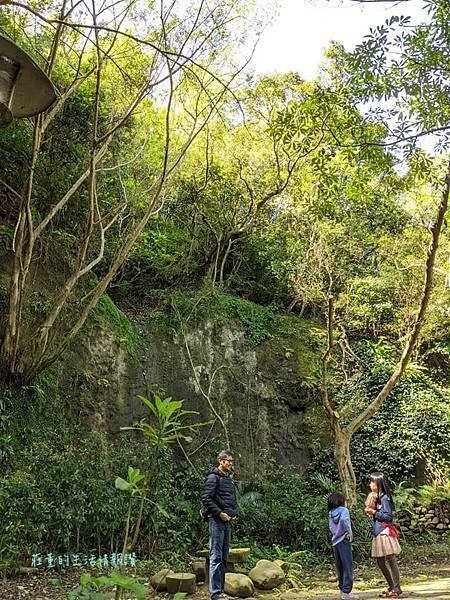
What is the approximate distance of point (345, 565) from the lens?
6.00 meters

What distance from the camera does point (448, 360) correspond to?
13594 mm

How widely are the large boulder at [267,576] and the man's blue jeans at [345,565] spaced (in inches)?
46.3

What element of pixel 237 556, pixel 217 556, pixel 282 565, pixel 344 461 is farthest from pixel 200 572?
pixel 344 461

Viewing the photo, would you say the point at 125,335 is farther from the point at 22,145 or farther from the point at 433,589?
the point at 433,589

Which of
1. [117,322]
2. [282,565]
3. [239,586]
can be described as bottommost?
[282,565]

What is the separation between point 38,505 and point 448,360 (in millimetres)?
10355

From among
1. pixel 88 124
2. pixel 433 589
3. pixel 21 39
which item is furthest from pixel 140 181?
pixel 433 589

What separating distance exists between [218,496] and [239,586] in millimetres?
1431

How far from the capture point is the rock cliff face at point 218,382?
404 inches

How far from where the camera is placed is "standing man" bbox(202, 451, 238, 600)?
565 cm

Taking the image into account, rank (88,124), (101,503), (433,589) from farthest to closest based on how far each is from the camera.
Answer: (88,124), (101,503), (433,589)

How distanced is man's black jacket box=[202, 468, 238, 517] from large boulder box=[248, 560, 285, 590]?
1644 millimetres

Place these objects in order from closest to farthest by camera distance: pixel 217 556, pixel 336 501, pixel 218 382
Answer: pixel 217 556
pixel 336 501
pixel 218 382

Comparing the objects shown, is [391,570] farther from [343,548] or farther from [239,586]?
[239,586]
